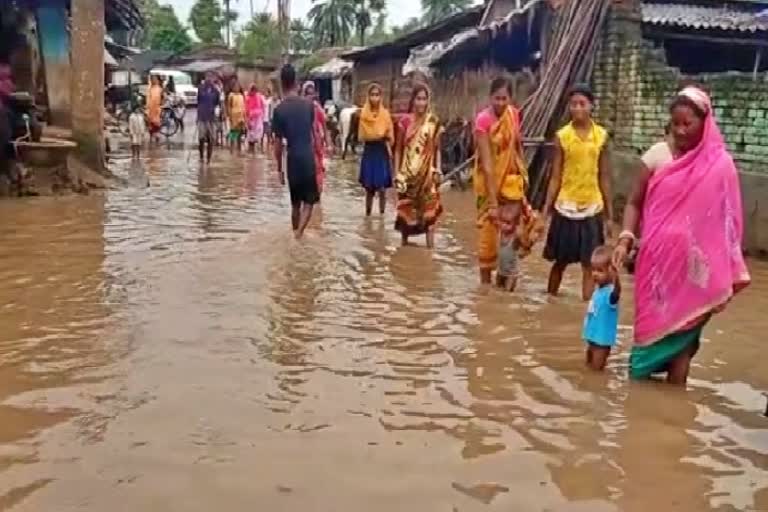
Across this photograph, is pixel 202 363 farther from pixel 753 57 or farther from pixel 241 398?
pixel 753 57

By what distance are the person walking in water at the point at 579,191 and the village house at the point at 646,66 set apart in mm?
3025

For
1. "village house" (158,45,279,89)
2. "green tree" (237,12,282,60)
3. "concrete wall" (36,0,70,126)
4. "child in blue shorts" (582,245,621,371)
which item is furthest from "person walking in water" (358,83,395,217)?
"green tree" (237,12,282,60)

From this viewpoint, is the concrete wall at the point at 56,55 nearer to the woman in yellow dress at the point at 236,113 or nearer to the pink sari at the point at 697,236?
the woman in yellow dress at the point at 236,113

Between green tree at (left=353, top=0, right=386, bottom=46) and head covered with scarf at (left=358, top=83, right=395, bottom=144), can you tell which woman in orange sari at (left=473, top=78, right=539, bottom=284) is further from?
green tree at (left=353, top=0, right=386, bottom=46)

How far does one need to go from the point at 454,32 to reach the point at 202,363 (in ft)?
58.3

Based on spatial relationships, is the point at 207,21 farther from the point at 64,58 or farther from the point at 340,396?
the point at 340,396

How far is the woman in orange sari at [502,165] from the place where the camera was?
280 inches

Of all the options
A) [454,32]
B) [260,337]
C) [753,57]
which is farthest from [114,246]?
[454,32]

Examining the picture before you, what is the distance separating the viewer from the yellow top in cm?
685

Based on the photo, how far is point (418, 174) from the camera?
29.7 feet

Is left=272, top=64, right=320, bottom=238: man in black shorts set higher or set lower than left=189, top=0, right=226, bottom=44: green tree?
lower

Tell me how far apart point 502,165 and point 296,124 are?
3.00 m

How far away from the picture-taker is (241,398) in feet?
15.1

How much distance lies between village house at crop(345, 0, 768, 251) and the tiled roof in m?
0.02
